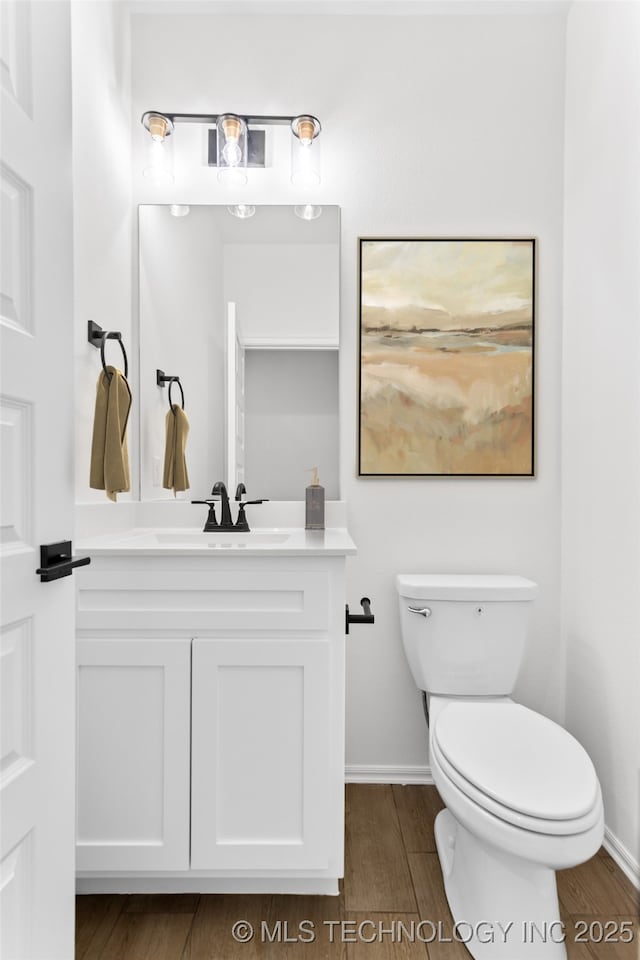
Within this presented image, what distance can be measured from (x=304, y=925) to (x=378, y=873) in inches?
10.3

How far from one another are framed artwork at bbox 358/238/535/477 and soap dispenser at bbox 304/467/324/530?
0.67ft

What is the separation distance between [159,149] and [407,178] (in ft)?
2.76

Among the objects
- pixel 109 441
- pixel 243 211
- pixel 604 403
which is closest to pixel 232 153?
pixel 243 211

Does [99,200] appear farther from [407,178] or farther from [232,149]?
[407,178]

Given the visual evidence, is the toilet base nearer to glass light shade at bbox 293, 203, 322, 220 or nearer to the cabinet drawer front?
the cabinet drawer front

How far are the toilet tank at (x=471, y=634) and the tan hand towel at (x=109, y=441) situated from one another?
0.92 m

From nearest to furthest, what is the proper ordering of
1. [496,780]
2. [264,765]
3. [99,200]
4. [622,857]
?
[496,780], [264,765], [622,857], [99,200]

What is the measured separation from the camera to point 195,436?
200cm

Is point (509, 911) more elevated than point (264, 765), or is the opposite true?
point (264, 765)

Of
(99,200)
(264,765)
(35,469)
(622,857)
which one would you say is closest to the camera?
(35,469)

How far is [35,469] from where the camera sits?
2.82 feet

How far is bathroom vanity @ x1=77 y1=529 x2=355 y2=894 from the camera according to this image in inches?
55.0

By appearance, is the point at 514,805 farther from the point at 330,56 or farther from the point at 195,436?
the point at 330,56

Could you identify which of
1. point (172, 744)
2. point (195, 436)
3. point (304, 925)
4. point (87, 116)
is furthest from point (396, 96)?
point (304, 925)
